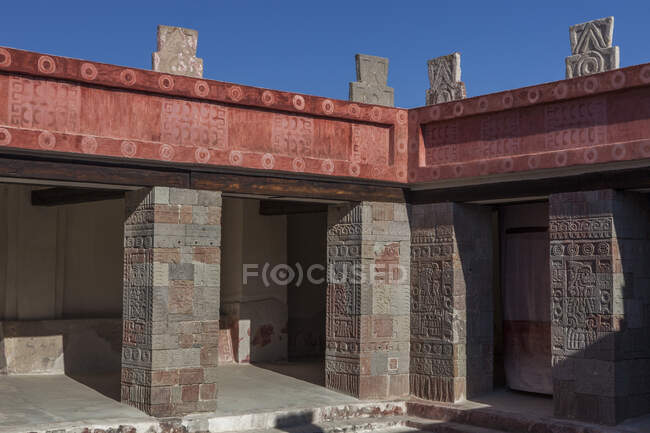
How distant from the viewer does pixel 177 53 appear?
268 inches

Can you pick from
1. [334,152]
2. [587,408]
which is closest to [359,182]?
[334,152]

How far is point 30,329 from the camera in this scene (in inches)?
341

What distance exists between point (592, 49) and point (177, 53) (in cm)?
347

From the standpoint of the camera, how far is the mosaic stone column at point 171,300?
6.52 metres

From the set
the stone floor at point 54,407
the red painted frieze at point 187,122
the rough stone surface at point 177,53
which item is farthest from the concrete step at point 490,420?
the rough stone surface at point 177,53

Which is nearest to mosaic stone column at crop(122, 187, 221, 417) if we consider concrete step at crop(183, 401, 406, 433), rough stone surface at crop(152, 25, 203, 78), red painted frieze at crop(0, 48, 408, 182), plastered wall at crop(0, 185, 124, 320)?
concrete step at crop(183, 401, 406, 433)

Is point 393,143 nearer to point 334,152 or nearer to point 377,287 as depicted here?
point 334,152

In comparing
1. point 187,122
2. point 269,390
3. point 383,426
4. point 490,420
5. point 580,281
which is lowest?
point 383,426

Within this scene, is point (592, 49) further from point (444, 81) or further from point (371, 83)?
point (371, 83)

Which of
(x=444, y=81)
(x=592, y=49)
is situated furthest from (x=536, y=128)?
(x=444, y=81)

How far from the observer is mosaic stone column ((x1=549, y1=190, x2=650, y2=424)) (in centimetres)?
645

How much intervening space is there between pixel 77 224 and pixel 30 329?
127 cm

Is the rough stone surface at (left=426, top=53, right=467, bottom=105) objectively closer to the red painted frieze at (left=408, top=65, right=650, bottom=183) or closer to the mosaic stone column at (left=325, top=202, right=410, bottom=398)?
the red painted frieze at (left=408, top=65, right=650, bottom=183)

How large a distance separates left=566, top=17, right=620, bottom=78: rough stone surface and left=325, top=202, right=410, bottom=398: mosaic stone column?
2135 millimetres
